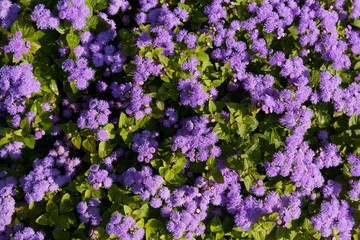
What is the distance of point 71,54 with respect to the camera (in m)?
3.58

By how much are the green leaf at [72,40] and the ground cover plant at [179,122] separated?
0.03 feet

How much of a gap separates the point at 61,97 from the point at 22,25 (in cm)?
86

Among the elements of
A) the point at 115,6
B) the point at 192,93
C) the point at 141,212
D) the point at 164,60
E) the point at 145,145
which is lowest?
the point at 141,212

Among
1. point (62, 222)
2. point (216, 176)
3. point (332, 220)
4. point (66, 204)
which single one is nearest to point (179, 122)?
point (216, 176)

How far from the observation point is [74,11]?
3547mm

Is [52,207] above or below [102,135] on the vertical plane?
below

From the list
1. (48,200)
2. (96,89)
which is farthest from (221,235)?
(96,89)

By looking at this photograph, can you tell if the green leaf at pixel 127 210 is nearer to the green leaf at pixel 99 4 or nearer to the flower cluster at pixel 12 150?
the flower cluster at pixel 12 150

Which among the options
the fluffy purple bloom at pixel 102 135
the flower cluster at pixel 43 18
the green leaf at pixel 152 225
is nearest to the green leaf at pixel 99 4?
the flower cluster at pixel 43 18

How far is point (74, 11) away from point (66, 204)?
1968 mm

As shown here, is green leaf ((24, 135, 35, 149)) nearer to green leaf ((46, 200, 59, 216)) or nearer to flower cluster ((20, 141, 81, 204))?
flower cluster ((20, 141, 81, 204))

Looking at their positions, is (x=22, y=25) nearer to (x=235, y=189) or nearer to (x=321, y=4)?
(x=235, y=189)

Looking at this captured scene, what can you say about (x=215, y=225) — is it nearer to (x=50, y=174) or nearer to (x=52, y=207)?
(x=52, y=207)

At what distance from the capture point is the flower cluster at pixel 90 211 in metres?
3.17
